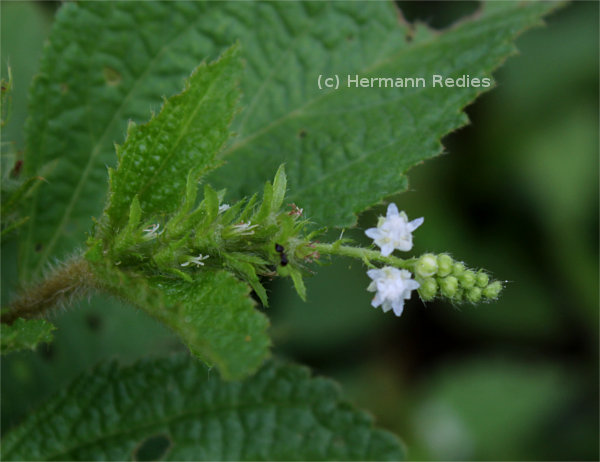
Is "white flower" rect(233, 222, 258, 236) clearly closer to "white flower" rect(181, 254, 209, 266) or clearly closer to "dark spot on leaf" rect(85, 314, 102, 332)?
"white flower" rect(181, 254, 209, 266)

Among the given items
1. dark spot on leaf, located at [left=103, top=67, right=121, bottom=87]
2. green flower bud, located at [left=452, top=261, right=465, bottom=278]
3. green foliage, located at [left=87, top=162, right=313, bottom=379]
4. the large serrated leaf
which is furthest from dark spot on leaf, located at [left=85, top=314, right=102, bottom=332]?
green flower bud, located at [left=452, top=261, right=465, bottom=278]

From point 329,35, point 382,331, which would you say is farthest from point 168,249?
point 382,331

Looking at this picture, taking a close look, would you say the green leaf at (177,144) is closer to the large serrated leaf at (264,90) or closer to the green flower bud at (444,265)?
the large serrated leaf at (264,90)

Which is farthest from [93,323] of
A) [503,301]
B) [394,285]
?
[503,301]

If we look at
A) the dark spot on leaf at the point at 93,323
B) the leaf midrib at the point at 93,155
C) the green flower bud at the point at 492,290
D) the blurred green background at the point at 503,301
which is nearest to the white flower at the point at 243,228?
the green flower bud at the point at 492,290

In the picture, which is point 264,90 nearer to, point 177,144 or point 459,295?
point 177,144

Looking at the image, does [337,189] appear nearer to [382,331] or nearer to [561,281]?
[382,331]
